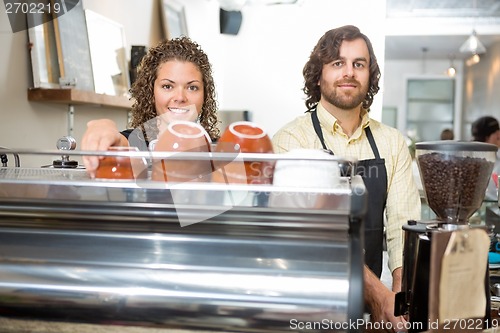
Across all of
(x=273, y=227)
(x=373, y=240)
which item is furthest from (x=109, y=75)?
(x=273, y=227)

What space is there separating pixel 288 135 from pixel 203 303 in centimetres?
97

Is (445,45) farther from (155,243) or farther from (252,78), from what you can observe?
(155,243)

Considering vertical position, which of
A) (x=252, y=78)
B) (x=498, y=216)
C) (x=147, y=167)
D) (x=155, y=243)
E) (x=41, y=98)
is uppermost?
(x=252, y=78)

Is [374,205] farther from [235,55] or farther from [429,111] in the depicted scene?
[429,111]

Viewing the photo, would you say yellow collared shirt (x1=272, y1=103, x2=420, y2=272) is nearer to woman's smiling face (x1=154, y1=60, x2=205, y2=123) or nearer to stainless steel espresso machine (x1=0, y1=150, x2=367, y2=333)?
woman's smiling face (x1=154, y1=60, x2=205, y2=123)

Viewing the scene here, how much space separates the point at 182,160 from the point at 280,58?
4.40 m

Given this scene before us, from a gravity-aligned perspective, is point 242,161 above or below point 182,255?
above

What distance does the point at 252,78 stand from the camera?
5.27 metres

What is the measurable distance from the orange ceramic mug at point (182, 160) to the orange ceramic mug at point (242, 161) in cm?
2

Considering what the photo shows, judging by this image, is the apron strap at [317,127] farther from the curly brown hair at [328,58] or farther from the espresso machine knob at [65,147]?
the espresso machine knob at [65,147]

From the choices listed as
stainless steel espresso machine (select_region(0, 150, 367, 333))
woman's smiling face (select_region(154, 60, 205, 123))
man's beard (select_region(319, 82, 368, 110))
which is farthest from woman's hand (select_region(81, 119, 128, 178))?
man's beard (select_region(319, 82, 368, 110))

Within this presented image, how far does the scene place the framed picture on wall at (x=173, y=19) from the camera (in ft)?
12.8

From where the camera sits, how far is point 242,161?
2.61ft

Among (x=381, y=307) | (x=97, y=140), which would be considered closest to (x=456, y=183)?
(x=381, y=307)
